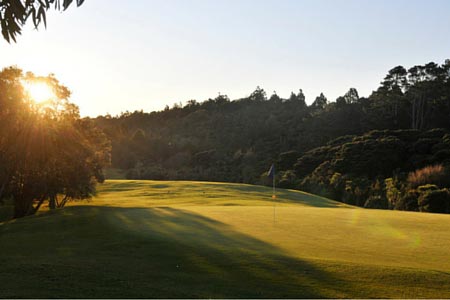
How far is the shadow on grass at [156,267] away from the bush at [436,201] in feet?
86.5

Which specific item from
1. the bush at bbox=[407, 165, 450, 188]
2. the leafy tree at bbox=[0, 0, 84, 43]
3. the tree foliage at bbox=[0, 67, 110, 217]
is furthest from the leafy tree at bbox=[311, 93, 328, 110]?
the leafy tree at bbox=[0, 0, 84, 43]

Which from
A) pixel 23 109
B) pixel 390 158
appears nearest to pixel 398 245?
pixel 23 109

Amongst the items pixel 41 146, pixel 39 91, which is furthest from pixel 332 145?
pixel 41 146

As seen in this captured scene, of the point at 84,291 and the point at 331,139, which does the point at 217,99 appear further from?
the point at 84,291

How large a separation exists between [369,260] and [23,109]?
2284 centimetres

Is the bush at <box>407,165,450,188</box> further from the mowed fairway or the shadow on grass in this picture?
the shadow on grass

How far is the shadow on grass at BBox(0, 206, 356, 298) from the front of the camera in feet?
33.0

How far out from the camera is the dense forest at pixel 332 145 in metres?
55.7

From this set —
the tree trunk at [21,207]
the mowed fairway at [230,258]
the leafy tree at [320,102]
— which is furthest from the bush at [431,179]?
the leafy tree at [320,102]

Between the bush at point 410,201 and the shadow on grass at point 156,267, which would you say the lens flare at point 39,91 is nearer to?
the shadow on grass at point 156,267

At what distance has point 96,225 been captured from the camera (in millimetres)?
20016

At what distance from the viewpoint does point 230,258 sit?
12.5m

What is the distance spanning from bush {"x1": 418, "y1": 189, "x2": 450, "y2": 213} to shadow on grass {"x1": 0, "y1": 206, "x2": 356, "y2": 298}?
2636 cm

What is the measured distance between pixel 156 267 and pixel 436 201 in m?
32.3
